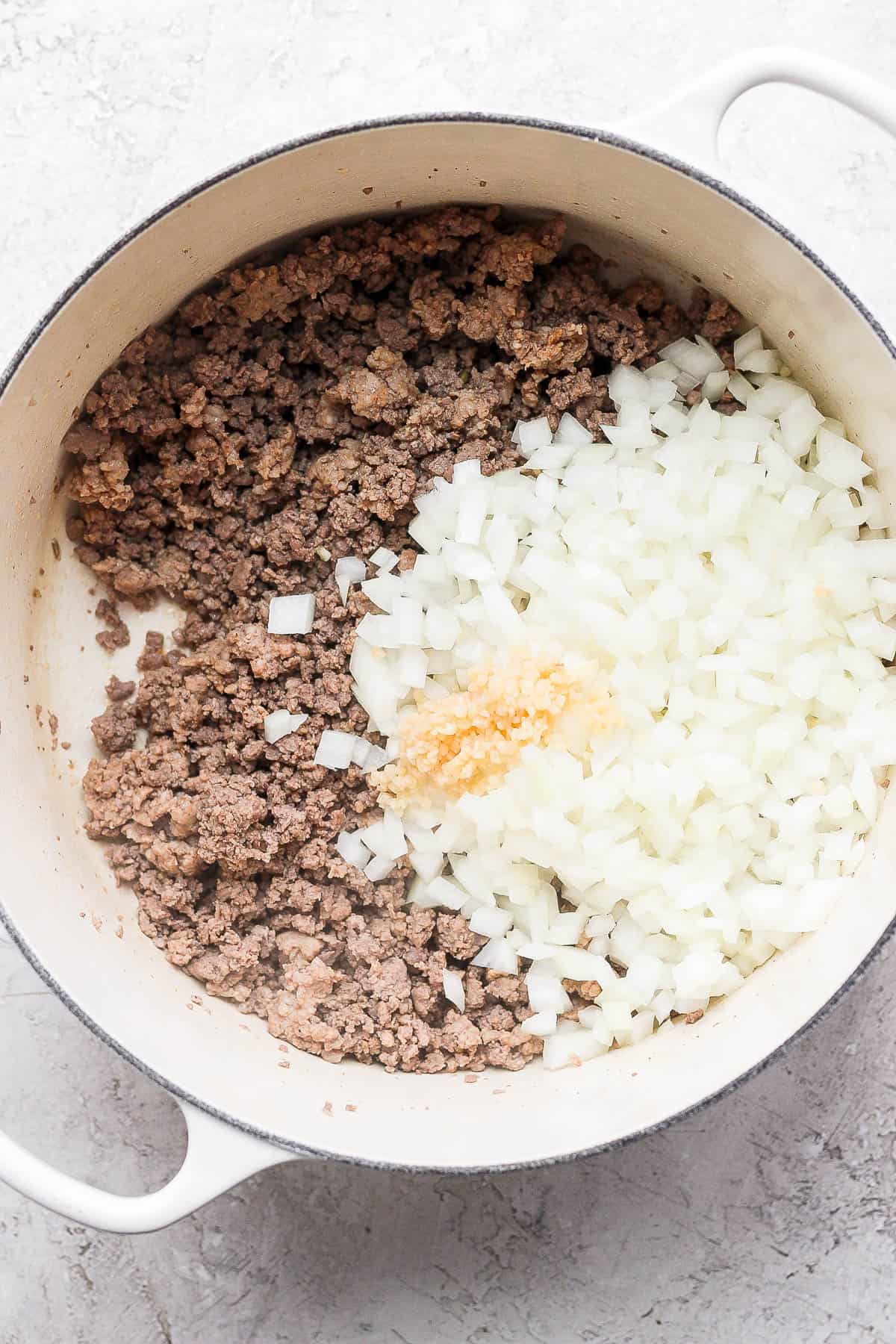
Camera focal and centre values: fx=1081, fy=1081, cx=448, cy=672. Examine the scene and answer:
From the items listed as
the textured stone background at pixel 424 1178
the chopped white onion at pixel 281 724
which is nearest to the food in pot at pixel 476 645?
the chopped white onion at pixel 281 724

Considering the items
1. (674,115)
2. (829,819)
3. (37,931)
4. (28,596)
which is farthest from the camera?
(28,596)

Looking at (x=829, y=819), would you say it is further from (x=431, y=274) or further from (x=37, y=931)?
(x=37, y=931)

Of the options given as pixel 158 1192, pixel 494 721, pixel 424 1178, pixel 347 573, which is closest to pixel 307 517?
pixel 347 573

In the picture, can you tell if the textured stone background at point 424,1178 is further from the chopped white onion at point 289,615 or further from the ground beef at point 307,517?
the chopped white onion at point 289,615

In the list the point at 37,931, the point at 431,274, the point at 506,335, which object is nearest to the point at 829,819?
the point at 506,335

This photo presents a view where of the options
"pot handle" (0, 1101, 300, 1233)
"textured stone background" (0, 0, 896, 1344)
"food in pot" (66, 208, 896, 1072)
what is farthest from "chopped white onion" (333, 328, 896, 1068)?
"pot handle" (0, 1101, 300, 1233)

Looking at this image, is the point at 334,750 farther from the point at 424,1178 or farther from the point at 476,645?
the point at 424,1178

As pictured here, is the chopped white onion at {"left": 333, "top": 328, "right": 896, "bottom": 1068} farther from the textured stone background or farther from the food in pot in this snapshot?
the textured stone background
